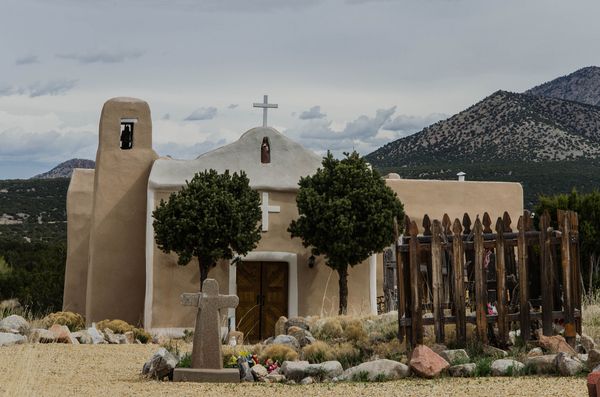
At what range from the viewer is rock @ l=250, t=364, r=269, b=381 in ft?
44.7

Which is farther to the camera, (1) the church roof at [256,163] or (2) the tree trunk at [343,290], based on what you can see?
(1) the church roof at [256,163]

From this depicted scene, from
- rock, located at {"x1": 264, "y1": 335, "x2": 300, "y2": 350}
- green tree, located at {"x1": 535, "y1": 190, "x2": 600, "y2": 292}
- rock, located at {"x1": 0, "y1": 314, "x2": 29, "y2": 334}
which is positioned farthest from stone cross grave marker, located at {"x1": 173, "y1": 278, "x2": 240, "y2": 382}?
green tree, located at {"x1": 535, "y1": 190, "x2": 600, "y2": 292}

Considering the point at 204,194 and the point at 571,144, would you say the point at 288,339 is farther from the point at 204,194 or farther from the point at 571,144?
the point at 571,144

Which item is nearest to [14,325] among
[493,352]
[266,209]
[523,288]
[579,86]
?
[266,209]

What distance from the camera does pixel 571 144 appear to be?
63781 millimetres

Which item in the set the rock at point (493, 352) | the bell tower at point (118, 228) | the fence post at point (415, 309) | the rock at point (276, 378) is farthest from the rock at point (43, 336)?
the rock at point (493, 352)

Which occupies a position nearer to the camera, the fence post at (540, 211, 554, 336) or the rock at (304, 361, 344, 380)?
the rock at (304, 361, 344, 380)

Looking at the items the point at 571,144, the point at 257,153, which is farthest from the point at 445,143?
the point at 257,153

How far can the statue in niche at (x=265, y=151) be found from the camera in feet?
79.4

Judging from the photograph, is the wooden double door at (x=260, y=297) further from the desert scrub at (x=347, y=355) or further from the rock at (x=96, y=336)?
the desert scrub at (x=347, y=355)

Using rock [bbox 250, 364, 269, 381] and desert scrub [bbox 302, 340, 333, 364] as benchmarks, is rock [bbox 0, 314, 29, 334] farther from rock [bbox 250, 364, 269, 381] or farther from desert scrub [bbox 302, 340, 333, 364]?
rock [bbox 250, 364, 269, 381]

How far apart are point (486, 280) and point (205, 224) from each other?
853cm

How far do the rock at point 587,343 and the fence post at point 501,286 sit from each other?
1306 mm

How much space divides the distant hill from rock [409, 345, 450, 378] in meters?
40.2
